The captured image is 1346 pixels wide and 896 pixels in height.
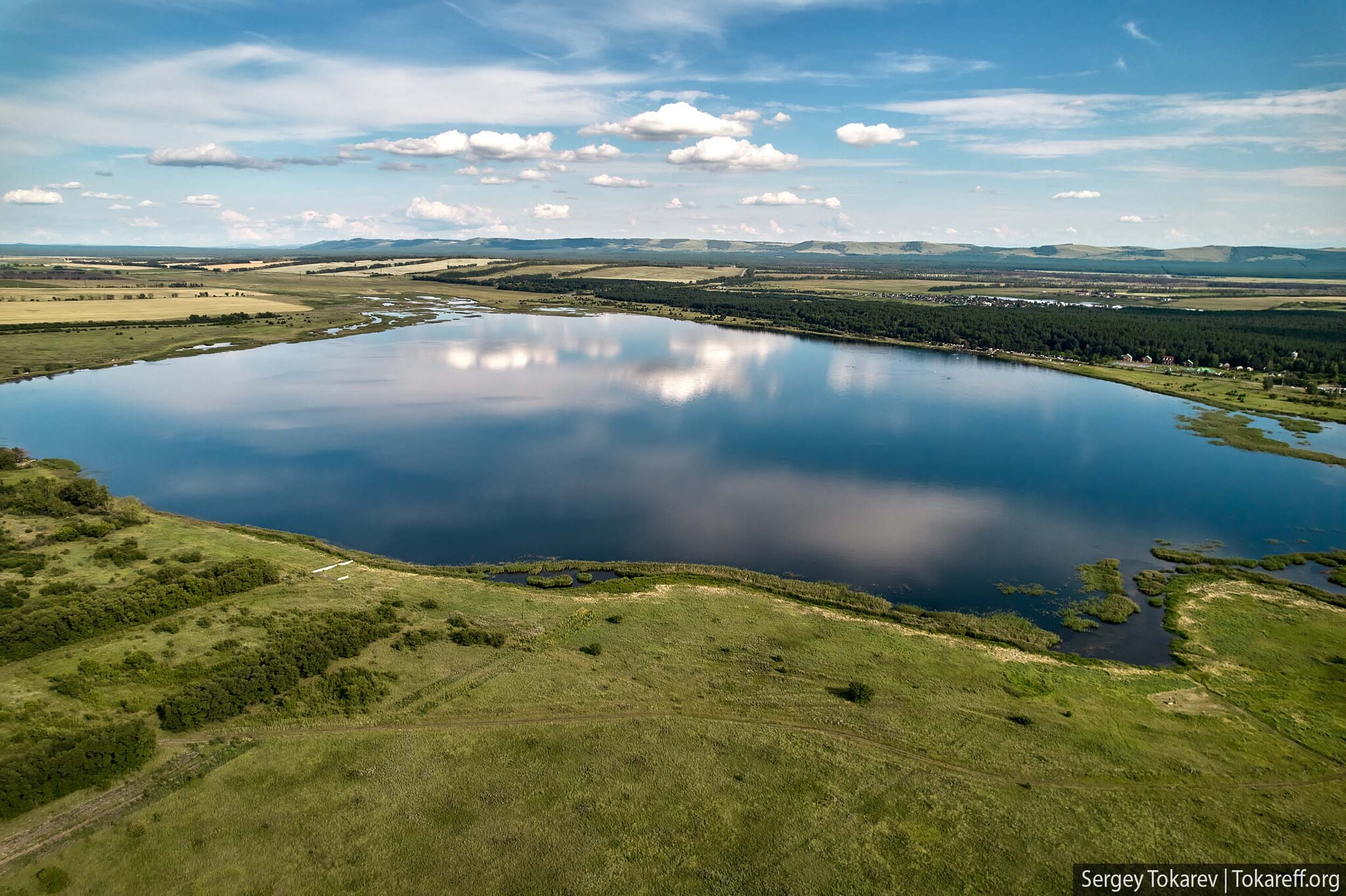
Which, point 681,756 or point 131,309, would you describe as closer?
point 681,756

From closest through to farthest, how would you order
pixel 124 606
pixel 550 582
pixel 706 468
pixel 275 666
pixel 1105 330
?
pixel 275 666 < pixel 124 606 < pixel 550 582 < pixel 706 468 < pixel 1105 330

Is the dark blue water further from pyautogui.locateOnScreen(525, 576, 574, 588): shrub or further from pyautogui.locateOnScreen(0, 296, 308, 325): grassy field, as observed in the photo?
pyautogui.locateOnScreen(0, 296, 308, 325): grassy field

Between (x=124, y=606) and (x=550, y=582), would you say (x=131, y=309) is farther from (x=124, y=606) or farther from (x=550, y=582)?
(x=550, y=582)

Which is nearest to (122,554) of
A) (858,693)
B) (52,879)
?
(52,879)

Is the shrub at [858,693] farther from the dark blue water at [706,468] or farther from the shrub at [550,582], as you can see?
the shrub at [550,582]

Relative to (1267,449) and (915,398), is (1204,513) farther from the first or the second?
(915,398)

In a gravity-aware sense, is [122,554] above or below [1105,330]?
below
